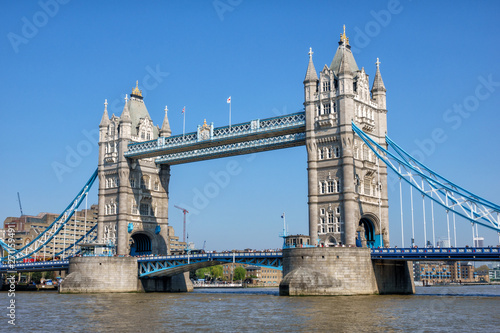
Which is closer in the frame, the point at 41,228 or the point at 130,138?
the point at 130,138

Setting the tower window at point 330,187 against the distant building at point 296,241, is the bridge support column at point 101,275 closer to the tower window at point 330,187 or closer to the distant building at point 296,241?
the distant building at point 296,241

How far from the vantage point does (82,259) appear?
293 ft

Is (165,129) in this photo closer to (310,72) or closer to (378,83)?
(310,72)

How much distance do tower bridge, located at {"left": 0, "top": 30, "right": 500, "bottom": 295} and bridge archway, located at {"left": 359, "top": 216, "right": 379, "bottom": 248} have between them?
0.13 meters

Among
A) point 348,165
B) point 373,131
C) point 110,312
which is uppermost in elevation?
point 373,131

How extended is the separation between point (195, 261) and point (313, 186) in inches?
761

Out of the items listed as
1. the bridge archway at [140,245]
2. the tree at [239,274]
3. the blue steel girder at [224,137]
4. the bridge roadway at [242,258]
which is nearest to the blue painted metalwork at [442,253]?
the bridge roadway at [242,258]

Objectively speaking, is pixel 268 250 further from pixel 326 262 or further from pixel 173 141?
pixel 173 141

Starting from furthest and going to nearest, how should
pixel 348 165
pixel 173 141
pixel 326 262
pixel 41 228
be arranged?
pixel 41 228 → pixel 173 141 → pixel 348 165 → pixel 326 262

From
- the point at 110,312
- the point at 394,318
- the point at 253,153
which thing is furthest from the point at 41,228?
the point at 394,318

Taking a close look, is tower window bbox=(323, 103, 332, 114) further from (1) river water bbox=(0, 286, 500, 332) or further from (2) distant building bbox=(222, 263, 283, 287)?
(2) distant building bbox=(222, 263, 283, 287)

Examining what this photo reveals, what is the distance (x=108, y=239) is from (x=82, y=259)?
29.3 ft

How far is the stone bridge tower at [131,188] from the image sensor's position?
9719 centimetres

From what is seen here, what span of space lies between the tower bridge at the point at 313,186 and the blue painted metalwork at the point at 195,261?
0.63 ft
